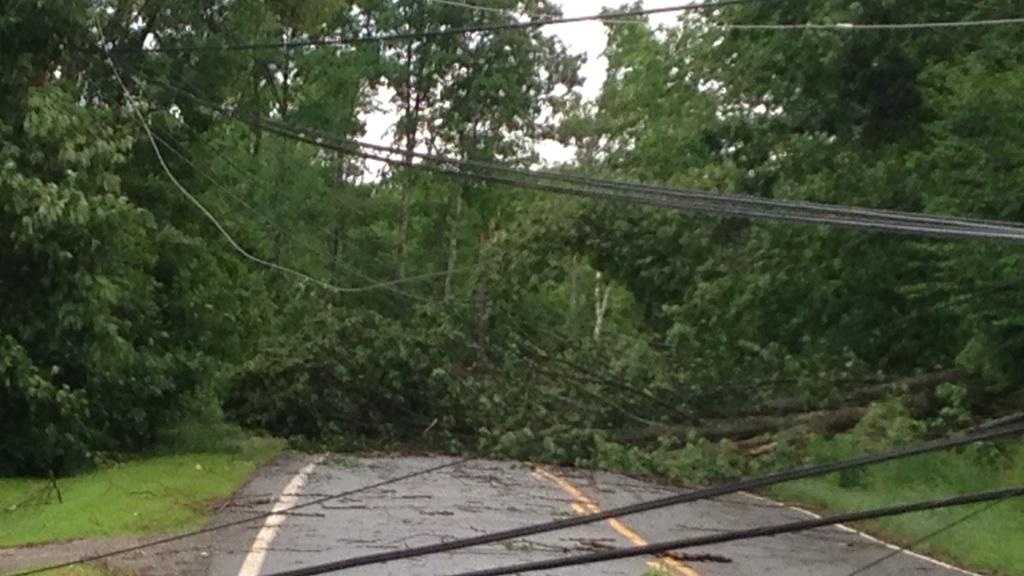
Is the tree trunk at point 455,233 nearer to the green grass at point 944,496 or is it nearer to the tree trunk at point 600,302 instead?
the tree trunk at point 600,302

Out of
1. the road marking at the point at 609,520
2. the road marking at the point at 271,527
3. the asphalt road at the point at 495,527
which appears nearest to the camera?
the road marking at the point at 271,527

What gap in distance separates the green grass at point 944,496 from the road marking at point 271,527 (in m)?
6.40

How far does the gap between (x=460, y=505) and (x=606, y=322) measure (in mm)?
42464

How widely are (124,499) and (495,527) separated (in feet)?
15.3

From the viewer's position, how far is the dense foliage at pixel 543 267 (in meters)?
20.4

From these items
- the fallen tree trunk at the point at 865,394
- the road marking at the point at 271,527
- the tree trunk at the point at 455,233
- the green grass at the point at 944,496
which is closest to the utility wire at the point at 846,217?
the road marking at the point at 271,527

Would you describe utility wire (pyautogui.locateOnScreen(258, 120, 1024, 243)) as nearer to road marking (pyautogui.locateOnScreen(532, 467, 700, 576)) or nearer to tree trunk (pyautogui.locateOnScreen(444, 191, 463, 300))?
road marking (pyautogui.locateOnScreen(532, 467, 700, 576))

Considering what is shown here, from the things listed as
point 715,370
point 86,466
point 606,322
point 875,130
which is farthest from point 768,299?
point 606,322

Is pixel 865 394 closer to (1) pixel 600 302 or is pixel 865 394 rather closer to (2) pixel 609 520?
(2) pixel 609 520

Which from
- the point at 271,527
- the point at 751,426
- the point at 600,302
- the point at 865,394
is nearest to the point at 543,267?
the point at 751,426

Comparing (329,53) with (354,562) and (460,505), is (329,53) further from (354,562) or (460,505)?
(354,562)

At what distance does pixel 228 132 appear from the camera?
3166cm

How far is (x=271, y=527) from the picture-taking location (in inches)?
601

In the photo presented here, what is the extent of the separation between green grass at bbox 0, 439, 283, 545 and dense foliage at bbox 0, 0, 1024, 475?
42.3 inches
